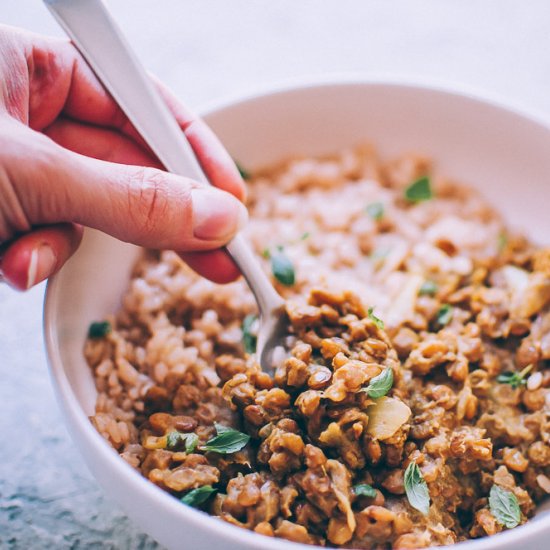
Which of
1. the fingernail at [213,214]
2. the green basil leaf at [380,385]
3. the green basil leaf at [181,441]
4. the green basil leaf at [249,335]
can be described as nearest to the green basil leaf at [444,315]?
the green basil leaf at [380,385]

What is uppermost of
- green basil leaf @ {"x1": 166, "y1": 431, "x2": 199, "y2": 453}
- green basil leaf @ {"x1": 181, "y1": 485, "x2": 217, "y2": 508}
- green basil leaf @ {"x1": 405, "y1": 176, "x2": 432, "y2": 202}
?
green basil leaf @ {"x1": 166, "y1": 431, "x2": 199, "y2": 453}

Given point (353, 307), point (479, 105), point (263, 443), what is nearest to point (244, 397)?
point (263, 443)

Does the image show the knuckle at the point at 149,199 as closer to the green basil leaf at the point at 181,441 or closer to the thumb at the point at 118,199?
the thumb at the point at 118,199

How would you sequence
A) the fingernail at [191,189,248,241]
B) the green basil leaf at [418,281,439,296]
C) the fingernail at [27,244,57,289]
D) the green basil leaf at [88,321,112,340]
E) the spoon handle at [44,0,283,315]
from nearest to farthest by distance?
1. the fingernail at [27,244,57,289]
2. the fingernail at [191,189,248,241]
3. the spoon handle at [44,0,283,315]
4. the green basil leaf at [88,321,112,340]
5. the green basil leaf at [418,281,439,296]

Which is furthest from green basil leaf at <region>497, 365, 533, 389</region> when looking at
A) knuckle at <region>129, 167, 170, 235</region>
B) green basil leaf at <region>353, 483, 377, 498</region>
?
knuckle at <region>129, 167, 170, 235</region>

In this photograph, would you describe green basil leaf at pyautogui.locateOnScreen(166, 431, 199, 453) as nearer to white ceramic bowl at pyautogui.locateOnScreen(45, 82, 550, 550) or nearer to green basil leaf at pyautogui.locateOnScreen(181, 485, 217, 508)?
green basil leaf at pyautogui.locateOnScreen(181, 485, 217, 508)

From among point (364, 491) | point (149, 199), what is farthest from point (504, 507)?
point (149, 199)

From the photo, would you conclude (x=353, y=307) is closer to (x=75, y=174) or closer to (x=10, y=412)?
(x=75, y=174)
